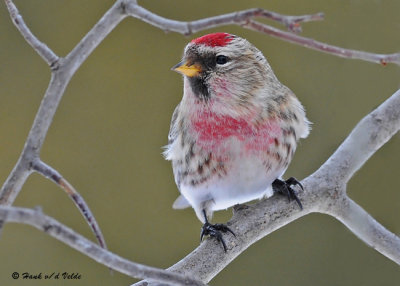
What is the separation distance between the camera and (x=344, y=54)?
0.89 m

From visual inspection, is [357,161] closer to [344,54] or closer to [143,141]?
[344,54]

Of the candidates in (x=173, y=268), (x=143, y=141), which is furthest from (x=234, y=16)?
(x=143, y=141)

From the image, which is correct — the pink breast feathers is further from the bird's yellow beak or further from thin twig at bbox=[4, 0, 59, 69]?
thin twig at bbox=[4, 0, 59, 69]

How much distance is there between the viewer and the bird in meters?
1.43

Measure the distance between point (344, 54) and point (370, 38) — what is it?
5.10ft

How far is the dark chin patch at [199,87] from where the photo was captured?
1430 millimetres

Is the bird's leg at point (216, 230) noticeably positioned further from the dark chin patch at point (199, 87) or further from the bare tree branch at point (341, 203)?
the dark chin patch at point (199, 87)

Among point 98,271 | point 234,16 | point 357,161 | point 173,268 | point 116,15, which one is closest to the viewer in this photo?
point 234,16

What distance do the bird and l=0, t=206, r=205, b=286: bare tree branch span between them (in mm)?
536

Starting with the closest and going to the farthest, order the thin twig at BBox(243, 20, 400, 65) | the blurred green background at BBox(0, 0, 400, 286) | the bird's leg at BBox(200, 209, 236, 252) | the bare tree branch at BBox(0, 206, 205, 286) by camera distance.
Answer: the bare tree branch at BBox(0, 206, 205, 286), the thin twig at BBox(243, 20, 400, 65), the bird's leg at BBox(200, 209, 236, 252), the blurred green background at BBox(0, 0, 400, 286)

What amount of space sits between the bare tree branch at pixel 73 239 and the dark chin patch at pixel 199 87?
0.62 m

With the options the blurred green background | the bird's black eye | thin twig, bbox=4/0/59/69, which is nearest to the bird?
the bird's black eye

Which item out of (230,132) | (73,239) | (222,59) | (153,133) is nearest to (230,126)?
(230,132)

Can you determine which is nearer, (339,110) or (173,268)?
(173,268)
